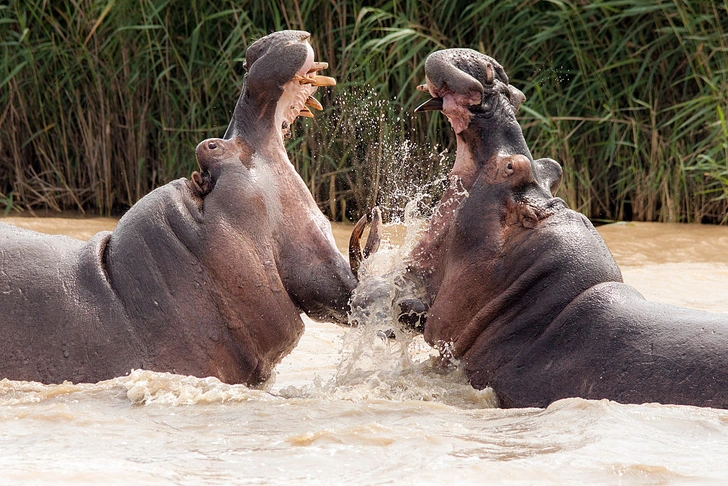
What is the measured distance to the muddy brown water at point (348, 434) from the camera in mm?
2549

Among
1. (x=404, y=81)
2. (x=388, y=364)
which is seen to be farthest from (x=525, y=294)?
(x=404, y=81)

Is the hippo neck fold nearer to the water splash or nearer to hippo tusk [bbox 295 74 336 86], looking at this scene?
hippo tusk [bbox 295 74 336 86]

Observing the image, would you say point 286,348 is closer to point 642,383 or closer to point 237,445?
point 237,445

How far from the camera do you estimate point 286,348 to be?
3408 mm

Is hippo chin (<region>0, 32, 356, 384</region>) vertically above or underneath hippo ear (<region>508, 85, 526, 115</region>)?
underneath

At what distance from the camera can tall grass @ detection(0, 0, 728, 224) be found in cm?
722

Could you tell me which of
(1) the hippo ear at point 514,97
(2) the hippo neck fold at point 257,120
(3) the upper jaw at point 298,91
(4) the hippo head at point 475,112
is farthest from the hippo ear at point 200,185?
(1) the hippo ear at point 514,97

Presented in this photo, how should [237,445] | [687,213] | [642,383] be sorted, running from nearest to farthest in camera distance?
[237,445], [642,383], [687,213]

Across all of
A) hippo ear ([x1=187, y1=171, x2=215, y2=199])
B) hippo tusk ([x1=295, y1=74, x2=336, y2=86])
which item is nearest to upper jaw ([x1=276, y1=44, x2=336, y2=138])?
hippo tusk ([x1=295, y1=74, x2=336, y2=86])

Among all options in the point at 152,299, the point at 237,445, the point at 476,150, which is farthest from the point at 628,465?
the point at 152,299

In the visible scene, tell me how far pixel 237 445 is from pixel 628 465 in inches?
36.1

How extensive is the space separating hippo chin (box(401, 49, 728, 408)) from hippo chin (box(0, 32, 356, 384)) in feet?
1.14

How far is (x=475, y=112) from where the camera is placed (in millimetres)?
3395

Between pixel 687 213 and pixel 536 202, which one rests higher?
pixel 536 202
